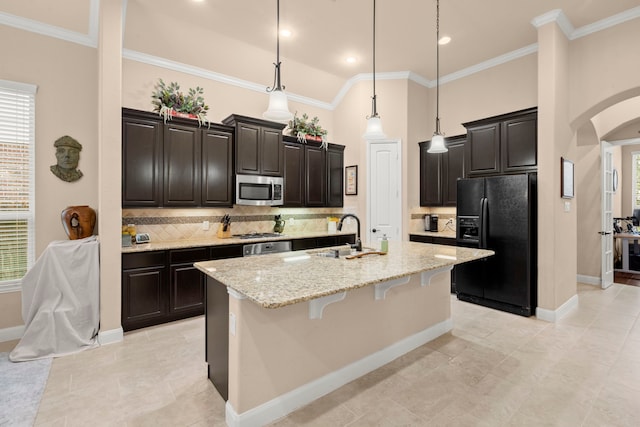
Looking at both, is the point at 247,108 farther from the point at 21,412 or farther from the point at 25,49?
the point at 21,412

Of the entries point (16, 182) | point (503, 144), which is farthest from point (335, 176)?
point (16, 182)

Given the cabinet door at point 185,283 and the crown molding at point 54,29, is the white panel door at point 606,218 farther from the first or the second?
the crown molding at point 54,29

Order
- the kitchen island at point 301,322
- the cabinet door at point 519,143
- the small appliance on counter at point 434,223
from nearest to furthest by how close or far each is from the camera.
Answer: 1. the kitchen island at point 301,322
2. the cabinet door at point 519,143
3. the small appliance on counter at point 434,223

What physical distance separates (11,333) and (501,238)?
5755 mm

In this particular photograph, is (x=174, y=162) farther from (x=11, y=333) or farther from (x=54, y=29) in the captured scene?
(x=11, y=333)

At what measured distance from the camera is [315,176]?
Answer: 533 centimetres

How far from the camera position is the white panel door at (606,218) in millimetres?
5184

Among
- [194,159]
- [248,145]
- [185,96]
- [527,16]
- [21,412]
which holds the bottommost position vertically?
[21,412]

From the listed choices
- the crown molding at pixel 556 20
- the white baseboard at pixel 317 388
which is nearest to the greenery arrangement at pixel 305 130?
the crown molding at pixel 556 20

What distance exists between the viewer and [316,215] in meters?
5.80

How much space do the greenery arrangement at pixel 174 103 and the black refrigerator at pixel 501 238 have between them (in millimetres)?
3780

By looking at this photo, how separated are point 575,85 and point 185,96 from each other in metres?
5.09

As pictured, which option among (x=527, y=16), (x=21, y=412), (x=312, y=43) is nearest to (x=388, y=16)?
(x=312, y=43)

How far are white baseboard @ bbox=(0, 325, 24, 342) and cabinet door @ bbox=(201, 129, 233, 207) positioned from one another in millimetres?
2289
